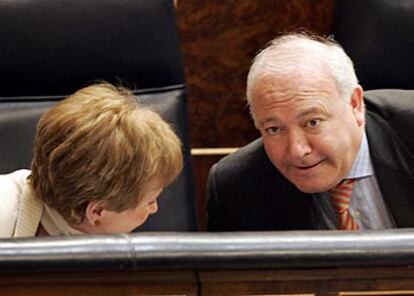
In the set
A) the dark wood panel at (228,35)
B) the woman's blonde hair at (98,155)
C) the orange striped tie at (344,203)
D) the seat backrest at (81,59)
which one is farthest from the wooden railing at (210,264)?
the dark wood panel at (228,35)

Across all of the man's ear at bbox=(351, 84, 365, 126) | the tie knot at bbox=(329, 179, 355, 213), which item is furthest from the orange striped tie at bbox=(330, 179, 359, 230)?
the man's ear at bbox=(351, 84, 365, 126)

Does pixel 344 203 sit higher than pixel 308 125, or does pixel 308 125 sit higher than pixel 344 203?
pixel 308 125

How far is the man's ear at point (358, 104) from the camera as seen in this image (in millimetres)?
1642

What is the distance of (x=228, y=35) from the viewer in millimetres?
2303

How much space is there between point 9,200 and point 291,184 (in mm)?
610

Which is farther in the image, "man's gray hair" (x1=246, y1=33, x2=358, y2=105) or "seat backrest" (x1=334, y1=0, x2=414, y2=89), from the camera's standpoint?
"seat backrest" (x1=334, y1=0, x2=414, y2=89)

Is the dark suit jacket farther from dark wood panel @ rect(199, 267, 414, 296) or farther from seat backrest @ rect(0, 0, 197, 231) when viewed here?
dark wood panel @ rect(199, 267, 414, 296)

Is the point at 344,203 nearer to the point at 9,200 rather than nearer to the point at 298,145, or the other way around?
the point at 298,145

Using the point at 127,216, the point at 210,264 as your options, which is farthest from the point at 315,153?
the point at 210,264

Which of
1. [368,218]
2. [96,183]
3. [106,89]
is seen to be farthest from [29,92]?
[368,218]

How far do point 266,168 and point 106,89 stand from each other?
0.44 m

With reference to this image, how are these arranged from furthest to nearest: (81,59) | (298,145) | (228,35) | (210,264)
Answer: (228,35) < (81,59) < (298,145) < (210,264)

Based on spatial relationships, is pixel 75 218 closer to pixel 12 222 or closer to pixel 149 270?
pixel 12 222

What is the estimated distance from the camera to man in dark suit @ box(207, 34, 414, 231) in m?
1.60
